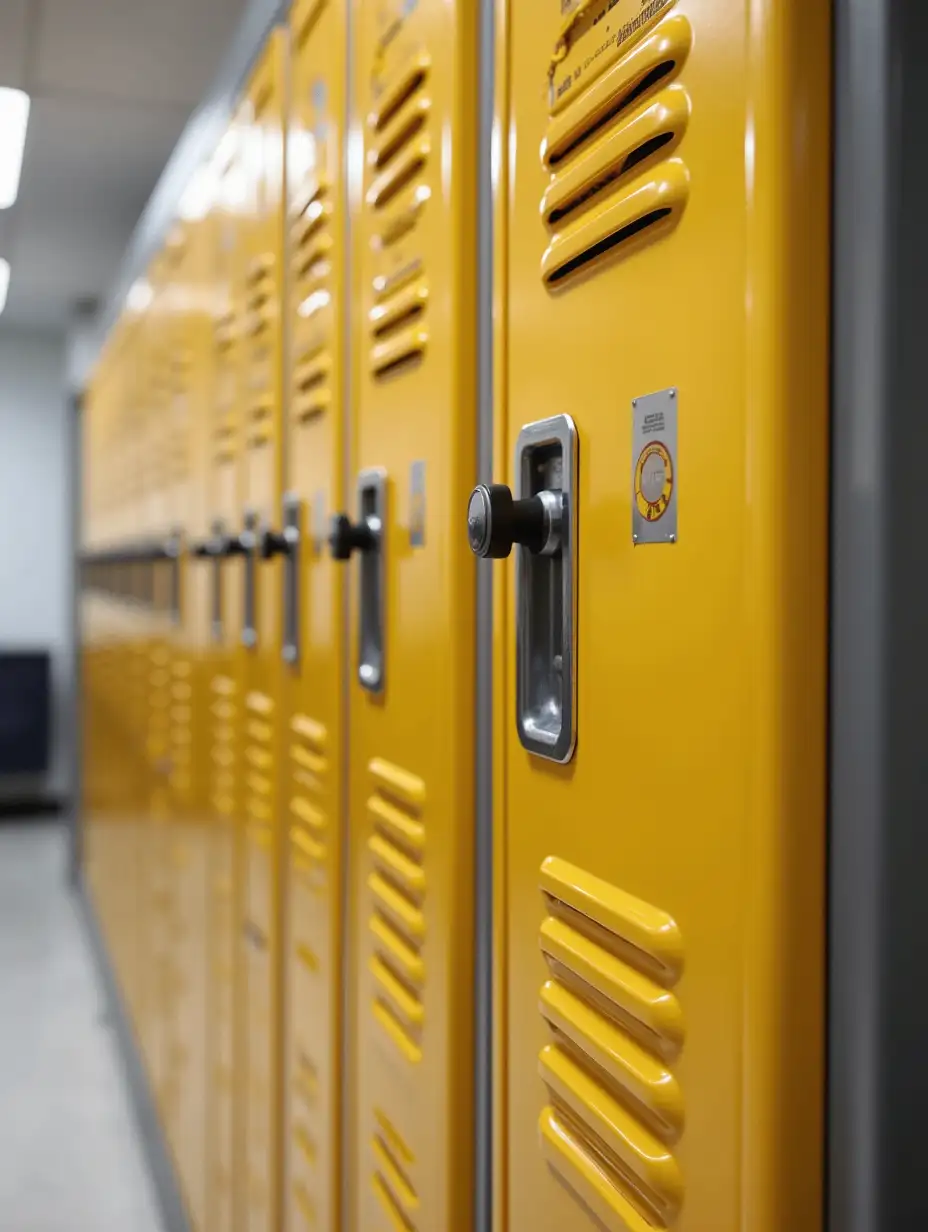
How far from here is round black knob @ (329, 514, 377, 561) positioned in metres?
1.21

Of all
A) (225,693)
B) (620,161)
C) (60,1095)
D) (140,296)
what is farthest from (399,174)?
(60,1095)

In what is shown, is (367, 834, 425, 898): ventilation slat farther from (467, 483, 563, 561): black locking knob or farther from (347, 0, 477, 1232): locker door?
(467, 483, 563, 561): black locking knob

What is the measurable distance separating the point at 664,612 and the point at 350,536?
1.94 feet

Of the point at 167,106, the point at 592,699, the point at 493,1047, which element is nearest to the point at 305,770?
the point at 493,1047

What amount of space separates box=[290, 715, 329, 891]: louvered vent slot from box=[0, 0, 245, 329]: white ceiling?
229cm

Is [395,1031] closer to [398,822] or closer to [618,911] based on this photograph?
[398,822]

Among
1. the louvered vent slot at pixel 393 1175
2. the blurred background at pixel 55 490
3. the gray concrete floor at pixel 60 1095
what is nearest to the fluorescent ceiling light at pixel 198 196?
the blurred background at pixel 55 490

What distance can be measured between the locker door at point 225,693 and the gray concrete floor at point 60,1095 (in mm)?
893

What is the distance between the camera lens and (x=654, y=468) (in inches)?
26.8

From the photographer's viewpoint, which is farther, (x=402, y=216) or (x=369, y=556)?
(x=369, y=556)

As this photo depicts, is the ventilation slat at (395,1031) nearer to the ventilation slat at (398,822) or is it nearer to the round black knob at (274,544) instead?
the ventilation slat at (398,822)

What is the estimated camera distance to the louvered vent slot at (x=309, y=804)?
141cm

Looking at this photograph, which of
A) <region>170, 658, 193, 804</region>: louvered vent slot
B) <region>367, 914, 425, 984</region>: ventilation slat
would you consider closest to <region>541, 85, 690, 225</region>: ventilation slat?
<region>367, 914, 425, 984</region>: ventilation slat

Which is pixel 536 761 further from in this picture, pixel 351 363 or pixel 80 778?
pixel 80 778
